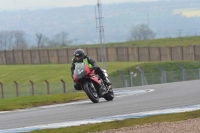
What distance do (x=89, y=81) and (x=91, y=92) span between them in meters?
0.32

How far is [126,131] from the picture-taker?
12.5m

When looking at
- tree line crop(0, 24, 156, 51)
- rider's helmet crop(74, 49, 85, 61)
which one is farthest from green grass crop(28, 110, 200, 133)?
tree line crop(0, 24, 156, 51)

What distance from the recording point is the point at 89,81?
2036 centimetres

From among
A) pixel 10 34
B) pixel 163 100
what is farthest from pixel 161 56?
pixel 10 34

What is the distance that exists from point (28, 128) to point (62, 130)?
124 centimetres

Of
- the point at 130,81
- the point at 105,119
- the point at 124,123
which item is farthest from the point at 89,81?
the point at 130,81

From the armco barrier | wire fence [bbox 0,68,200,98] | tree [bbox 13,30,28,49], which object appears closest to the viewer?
wire fence [bbox 0,68,200,98]

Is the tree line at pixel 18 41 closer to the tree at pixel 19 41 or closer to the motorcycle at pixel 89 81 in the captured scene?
the tree at pixel 19 41

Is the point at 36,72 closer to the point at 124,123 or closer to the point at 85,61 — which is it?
Answer: the point at 85,61

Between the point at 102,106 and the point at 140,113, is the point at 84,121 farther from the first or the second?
the point at 102,106

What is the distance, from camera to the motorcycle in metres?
20.1

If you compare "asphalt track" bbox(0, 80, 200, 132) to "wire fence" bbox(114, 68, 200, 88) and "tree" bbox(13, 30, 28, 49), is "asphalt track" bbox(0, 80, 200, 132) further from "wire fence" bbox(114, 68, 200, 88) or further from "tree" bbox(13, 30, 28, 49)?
"tree" bbox(13, 30, 28, 49)

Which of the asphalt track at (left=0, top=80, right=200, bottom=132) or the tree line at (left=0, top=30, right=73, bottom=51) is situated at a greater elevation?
the asphalt track at (left=0, top=80, right=200, bottom=132)

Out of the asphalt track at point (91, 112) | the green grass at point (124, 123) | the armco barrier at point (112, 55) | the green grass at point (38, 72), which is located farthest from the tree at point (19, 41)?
the green grass at point (124, 123)
